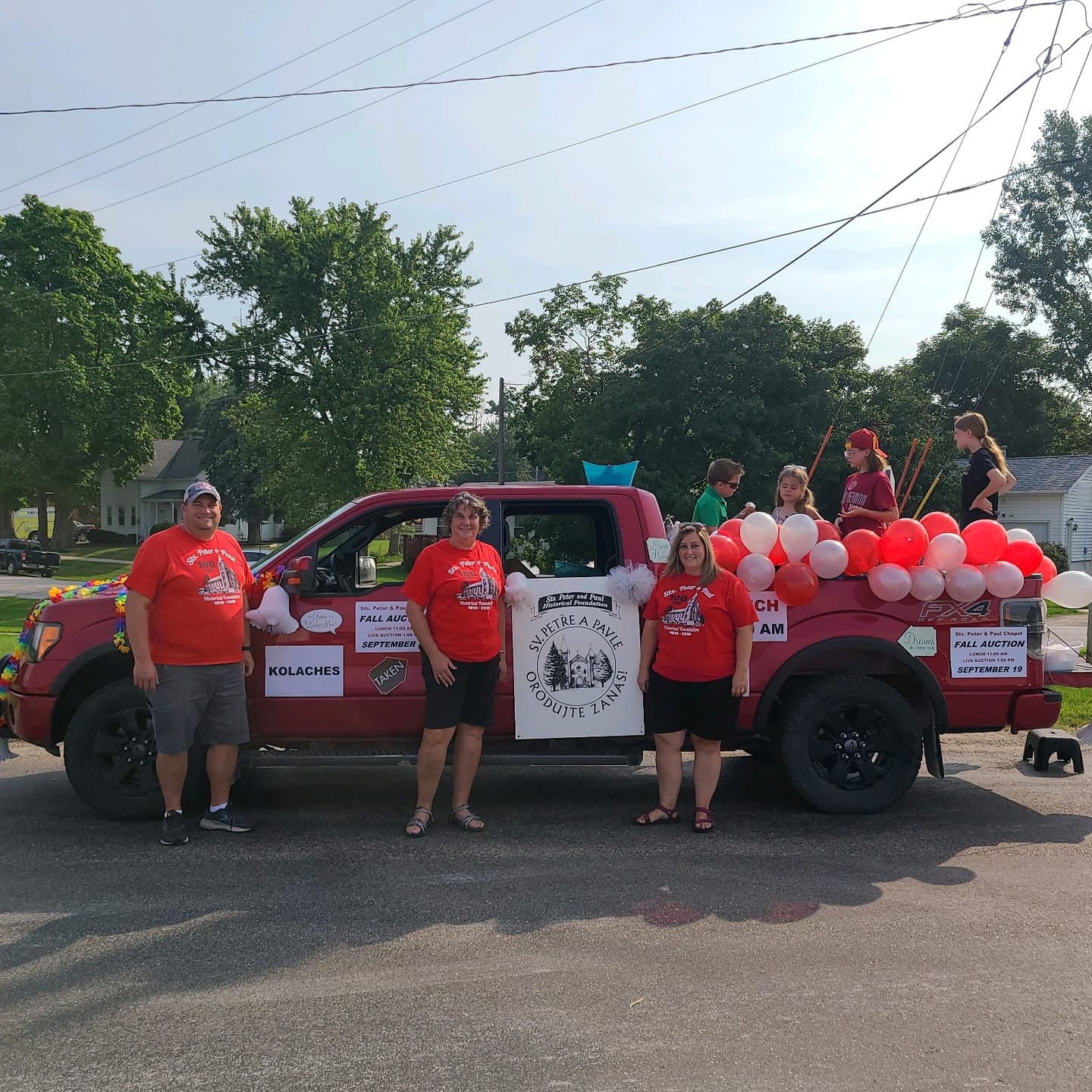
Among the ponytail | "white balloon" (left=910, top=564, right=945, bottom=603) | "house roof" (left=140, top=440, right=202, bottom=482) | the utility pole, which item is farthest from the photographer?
"house roof" (left=140, top=440, right=202, bottom=482)

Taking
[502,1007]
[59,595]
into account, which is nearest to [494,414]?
[59,595]

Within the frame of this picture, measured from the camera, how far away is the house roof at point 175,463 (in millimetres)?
70250

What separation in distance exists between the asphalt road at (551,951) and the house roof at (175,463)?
218 ft

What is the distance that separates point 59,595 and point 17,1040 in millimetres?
3276

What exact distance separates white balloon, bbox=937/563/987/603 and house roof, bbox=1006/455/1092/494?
3495cm

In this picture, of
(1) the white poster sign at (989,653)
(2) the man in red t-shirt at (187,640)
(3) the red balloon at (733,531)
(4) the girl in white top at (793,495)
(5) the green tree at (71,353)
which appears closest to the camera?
(2) the man in red t-shirt at (187,640)

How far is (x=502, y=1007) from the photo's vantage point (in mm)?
3705

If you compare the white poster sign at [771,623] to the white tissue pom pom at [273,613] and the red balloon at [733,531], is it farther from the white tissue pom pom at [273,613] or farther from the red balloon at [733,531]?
the white tissue pom pom at [273,613]

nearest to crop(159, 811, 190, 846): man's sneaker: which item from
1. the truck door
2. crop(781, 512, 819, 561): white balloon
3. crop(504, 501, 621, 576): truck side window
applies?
the truck door

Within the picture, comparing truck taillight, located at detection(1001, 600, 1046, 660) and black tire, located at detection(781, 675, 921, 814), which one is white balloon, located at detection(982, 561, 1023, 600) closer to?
truck taillight, located at detection(1001, 600, 1046, 660)

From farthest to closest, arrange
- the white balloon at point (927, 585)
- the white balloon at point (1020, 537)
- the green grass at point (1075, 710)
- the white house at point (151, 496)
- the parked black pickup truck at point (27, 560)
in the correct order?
the white house at point (151, 496)
the parked black pickup truck at point (27, 560)
the green grass at point (1075, 710)
the white balloon at point (1020, 537)
the white balloon at point (927, 585)

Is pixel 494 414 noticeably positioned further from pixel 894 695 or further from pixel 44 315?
pixel 894 695

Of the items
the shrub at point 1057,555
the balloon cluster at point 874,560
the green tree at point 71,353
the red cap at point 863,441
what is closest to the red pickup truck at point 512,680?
the balloon cluster at point 874,560

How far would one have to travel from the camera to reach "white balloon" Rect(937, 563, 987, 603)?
614 cm
